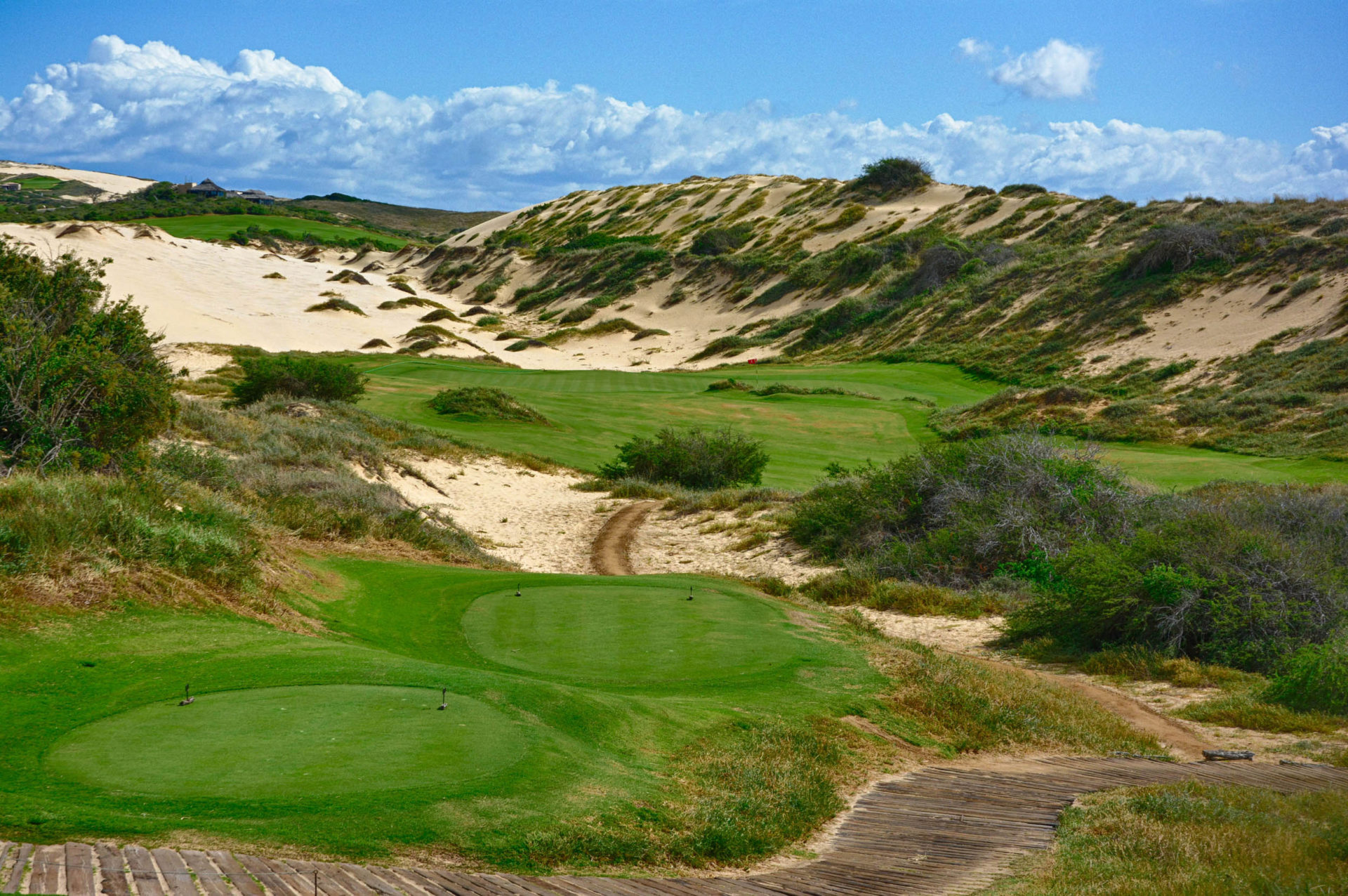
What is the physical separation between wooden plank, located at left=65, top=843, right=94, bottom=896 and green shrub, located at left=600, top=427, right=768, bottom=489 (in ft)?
85.9

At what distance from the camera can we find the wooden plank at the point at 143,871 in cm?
414

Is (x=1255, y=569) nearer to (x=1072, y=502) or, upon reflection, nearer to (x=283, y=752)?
(x=1072, y=502)

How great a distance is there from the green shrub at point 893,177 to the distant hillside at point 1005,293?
4.61 ft

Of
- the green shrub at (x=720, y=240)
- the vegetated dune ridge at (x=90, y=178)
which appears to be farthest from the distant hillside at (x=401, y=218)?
the green shrub at (x=720, y=240)

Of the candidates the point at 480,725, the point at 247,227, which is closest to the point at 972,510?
the point at 480,725

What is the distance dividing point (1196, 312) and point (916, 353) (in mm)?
14028

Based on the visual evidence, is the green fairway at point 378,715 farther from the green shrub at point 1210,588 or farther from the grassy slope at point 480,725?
the green shrub at point 1210,588

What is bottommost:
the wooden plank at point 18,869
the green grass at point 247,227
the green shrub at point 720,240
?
the wooden plank at point 18,869

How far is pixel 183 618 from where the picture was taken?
934cm

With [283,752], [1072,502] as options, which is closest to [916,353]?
[1072,502]

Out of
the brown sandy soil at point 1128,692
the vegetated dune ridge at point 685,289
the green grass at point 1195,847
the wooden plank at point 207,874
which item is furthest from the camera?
the vegetated dune ridge at point 685,289

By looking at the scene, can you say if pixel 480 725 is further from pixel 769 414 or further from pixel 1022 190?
pixel 1022 190

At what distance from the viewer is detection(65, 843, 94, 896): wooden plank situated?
404 cm

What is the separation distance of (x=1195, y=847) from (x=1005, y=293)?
53685mm
